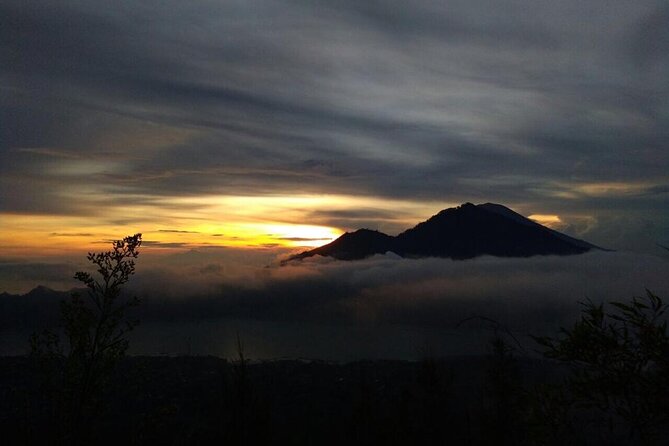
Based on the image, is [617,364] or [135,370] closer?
[617,364]

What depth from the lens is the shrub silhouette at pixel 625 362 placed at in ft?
39.5

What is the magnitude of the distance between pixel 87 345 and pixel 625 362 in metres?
12.0

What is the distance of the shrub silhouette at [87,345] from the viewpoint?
13250mm

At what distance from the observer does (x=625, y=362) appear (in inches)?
491

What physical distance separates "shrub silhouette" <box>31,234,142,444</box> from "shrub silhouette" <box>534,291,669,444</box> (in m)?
9.76

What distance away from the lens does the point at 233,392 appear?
130 ft

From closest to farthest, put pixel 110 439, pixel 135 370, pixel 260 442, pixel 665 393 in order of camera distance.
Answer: pixel 665 393 → pixel 135 370 → pixel 260 442 → pixel 110 439

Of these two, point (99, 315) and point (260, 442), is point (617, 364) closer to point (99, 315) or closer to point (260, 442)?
point (99, 315)

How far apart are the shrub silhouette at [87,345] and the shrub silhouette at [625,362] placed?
32.0ft

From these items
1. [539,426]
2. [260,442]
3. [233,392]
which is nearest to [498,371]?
[233,392]

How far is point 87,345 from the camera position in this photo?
13930mm

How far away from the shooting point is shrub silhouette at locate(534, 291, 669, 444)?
12031 mm

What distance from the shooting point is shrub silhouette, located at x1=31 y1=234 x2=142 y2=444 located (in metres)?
13.2

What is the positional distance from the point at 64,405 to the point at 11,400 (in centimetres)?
311
